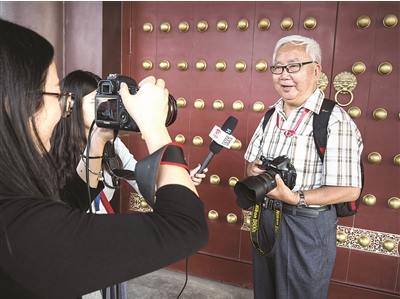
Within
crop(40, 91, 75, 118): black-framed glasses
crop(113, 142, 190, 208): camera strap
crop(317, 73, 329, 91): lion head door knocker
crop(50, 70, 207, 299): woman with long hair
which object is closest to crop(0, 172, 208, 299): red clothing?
crop(113, 142, 190, 208): camera strap

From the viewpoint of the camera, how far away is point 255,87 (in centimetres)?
182

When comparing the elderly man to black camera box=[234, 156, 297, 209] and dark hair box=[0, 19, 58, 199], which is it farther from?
dark hair box=[0, 19, 58, 199]

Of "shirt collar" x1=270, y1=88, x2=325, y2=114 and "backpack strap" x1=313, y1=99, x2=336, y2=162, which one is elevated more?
"shirt collar" x1=270, y1=88, x2=325, y2=114

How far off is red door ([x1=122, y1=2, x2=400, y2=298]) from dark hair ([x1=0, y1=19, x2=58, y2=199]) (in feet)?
4.56

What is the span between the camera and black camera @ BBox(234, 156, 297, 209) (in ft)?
3.52

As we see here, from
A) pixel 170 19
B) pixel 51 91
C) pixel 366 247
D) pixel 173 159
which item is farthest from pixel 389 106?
pixel 51 91

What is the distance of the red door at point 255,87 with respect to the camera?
1.59m

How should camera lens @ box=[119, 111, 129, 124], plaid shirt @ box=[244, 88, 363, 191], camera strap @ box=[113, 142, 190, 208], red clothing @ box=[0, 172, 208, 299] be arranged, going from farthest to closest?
1. plaid shirt @ box=[244, 88, 363, 191]
2. camera lens @ box=[119, 111, 129, 124]
3. camera strap @ box=[113, 142, 190, 208]
4. red clothing @ box=[0, 172, 208, 299]

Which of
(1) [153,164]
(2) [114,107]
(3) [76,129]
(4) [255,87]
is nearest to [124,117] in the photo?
(2) [114,107]

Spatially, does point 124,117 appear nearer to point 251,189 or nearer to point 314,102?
point 251,189

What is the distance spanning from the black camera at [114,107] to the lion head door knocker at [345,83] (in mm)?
1222

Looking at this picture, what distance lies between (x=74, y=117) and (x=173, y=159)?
817 mm

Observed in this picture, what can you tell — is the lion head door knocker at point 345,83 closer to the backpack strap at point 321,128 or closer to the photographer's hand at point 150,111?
the backpack strap at point 321,128

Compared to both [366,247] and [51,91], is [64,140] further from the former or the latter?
[366,247]
